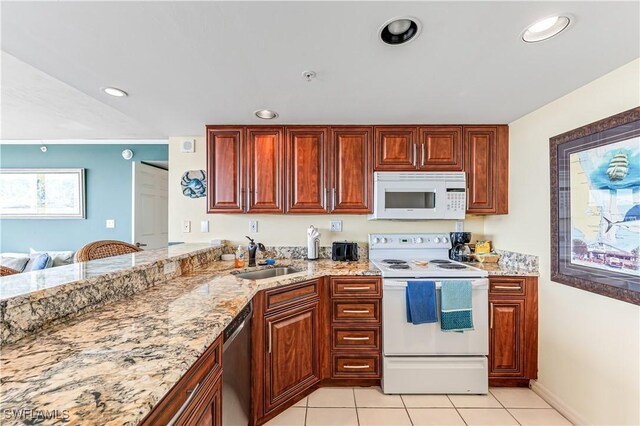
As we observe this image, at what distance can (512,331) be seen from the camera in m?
2.02

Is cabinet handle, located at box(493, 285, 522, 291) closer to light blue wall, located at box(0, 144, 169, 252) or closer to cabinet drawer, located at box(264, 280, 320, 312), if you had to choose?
cabinet drawer, located at box(264, 280, 320, 312)

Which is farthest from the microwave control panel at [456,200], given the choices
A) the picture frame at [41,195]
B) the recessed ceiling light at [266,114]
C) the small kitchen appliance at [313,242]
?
the picture frame at [41,195]

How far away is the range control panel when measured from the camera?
2.57 metres

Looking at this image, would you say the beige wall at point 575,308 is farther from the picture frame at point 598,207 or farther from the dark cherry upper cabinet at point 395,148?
the dark cherry upper cabinet at point 395,148

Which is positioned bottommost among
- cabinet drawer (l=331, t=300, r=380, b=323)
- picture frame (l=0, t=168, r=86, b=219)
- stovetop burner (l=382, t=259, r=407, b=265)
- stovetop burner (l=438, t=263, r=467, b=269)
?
cabinet drawer (l=331, t=300, r=380, b=323)

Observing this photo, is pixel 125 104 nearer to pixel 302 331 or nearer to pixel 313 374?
pixel 302 331

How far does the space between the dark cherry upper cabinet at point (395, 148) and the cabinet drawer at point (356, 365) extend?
5.08 ft

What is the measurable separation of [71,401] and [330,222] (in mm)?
2238

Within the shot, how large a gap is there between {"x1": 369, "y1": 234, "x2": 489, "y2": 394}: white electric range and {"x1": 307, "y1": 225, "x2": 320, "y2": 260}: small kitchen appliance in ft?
2.46

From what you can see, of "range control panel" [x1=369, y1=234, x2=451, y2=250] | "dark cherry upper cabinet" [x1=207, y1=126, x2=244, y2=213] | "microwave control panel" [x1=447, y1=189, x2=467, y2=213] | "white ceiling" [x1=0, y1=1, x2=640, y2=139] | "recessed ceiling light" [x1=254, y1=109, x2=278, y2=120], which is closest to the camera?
"white ceiling" [x1=0, y1=1, x2=640, y2=139]

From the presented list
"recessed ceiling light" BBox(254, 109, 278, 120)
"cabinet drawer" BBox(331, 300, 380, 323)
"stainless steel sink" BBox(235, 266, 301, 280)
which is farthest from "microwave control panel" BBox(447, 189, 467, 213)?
"recessed ceiling light" BBox(254, 109, 278, 120)

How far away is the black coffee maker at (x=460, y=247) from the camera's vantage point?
247 centimetres

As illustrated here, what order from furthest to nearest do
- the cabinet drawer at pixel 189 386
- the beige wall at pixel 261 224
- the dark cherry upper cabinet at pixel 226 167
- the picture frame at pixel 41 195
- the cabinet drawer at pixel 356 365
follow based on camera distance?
1. the picture frame at pixel 41 195
2. the beige wall at pixel 261 224
3. the dark cherry upper cabinet at pixel 226 167
4. the cabinet drawer at pixel 356 365
5. the cabinet drawer at pixel 189 386

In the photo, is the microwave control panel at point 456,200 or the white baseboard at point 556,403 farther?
the microwave control panel at point 456,200
